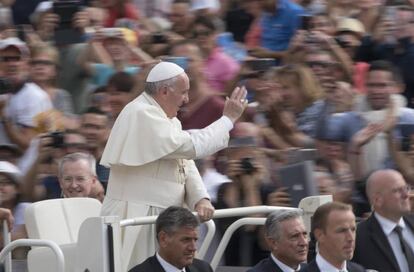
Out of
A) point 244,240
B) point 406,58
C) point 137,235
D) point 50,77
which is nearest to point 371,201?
point 244,240

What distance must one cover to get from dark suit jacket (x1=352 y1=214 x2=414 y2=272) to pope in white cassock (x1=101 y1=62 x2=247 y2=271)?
105 cm

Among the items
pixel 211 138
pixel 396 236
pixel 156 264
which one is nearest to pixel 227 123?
pixel 211 138

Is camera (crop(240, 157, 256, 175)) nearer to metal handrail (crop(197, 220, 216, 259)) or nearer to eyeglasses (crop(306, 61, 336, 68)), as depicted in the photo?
metal handrail (crop(197, 220, 216, 259))

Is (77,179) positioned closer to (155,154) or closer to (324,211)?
(155,154)

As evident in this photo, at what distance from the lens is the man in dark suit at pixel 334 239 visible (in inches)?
366

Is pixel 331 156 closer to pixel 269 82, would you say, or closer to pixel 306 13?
pixel 269 82

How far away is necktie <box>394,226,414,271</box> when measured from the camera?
10073 millimetres

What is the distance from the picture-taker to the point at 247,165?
1135cm

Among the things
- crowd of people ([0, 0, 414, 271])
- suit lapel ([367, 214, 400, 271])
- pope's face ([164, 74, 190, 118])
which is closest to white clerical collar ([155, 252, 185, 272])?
crowd of people ([0, 0, 414, 271])

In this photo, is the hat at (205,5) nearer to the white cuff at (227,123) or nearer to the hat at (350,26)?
the hat at (350,26)

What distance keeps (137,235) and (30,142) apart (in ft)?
10.4

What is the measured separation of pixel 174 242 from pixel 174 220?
0.13m

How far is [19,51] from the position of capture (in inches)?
544

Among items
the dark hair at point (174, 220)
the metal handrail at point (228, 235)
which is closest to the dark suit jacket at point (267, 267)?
the dark hair at point (174, 220)
